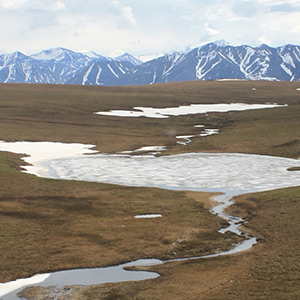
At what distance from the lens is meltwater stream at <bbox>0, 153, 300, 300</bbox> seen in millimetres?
53366

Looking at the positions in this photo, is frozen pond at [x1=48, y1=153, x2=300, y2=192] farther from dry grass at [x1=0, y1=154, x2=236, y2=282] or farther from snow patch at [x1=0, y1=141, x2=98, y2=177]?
dry grass at [x1=0, y1=154, x2=236, y2=282]

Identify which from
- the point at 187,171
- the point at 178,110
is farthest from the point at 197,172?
the point at 178,110

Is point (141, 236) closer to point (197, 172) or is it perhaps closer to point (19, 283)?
point (19, 283)

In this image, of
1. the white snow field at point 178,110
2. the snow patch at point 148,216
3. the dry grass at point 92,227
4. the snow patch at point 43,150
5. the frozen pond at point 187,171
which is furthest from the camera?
the white snow field at point 178,110

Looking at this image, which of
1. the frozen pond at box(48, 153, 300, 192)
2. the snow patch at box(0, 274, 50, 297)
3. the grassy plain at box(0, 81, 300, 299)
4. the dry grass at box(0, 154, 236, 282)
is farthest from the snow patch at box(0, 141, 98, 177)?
the snow patch at box(0, 274, 50, 297)

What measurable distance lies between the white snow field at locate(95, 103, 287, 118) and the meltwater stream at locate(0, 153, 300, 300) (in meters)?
65.2

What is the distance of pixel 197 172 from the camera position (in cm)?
6494

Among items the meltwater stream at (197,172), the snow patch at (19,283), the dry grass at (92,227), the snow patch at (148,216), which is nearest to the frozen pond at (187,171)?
the meltwater stream at (197,172)

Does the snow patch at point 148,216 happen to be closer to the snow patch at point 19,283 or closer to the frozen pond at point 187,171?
the frozen pond at point 187,171

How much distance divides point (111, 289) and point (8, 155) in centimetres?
5251

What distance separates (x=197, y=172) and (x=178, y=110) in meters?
93.4

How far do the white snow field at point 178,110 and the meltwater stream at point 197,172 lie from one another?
65.2 meters

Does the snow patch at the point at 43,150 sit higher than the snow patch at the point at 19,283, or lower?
higher

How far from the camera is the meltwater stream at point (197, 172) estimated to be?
5337 cm
